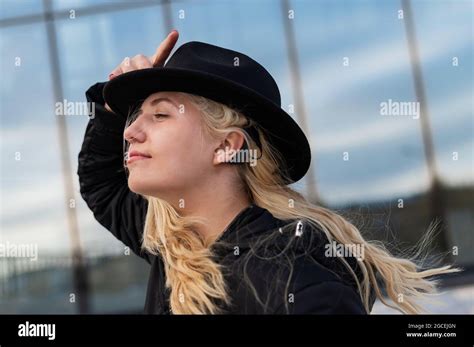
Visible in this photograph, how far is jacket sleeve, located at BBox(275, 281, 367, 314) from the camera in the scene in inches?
59.3

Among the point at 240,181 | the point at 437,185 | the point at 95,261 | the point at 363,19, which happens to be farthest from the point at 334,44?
the point at 95,261

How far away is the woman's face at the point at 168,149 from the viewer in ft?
5.56

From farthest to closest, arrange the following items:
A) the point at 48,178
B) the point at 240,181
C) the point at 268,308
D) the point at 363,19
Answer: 1. the point at 48,178
2. the point at 363,19
3. the point at 240,181
4. the point at 268,308

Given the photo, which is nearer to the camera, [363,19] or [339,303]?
[339,303]

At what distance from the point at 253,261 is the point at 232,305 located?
13cm

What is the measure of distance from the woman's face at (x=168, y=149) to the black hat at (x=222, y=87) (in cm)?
6

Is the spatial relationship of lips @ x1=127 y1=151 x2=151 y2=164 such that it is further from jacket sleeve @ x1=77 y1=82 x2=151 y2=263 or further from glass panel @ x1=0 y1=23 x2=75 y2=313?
glass panel @ x1=0 y1=23 x2=75 y2=313

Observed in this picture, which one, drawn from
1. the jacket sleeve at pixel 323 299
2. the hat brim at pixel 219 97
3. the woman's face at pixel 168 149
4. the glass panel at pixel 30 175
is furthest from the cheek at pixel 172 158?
the glass panel at pixel 30 175

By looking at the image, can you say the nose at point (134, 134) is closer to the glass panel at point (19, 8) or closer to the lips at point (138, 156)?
the lips at point (138, 156)

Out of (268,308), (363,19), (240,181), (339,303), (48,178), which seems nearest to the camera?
(339,303)

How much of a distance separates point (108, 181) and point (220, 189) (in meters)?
0.36

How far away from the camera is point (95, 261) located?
2666 mm
